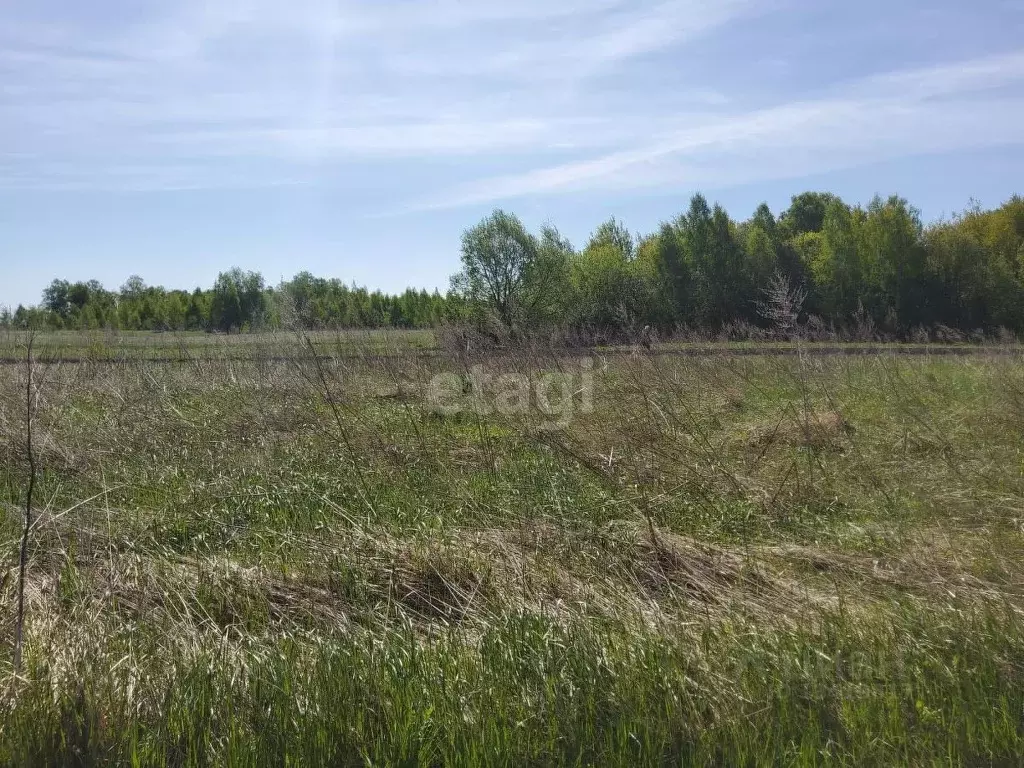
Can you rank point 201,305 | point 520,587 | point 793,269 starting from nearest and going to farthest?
point 520,587
point 793,269
point 201,305

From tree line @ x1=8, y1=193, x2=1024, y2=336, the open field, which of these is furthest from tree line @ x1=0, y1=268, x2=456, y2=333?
the open field

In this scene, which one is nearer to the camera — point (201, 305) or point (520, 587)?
point (520, 587)

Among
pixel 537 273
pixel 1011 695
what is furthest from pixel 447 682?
pixel 537 273

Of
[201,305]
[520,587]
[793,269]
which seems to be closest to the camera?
[520,587]

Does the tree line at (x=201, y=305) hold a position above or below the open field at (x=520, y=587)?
above

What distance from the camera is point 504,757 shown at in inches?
94.8

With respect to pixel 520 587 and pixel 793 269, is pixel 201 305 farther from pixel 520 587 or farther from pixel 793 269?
pixel 520 587

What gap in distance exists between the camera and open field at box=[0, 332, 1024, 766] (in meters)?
2.53

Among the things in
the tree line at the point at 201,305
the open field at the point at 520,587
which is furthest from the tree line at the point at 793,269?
the open field at the point at 520,587

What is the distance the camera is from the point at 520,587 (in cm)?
379

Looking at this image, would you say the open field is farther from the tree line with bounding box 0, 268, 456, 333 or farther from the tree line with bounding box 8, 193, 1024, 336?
the tree line with bounding box 8, 193, 1024, 336

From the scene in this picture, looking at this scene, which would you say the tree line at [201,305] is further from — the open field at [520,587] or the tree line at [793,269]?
the open field at [520,587]

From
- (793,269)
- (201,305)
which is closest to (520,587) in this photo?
(793,269)

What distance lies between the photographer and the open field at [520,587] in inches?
99.6
